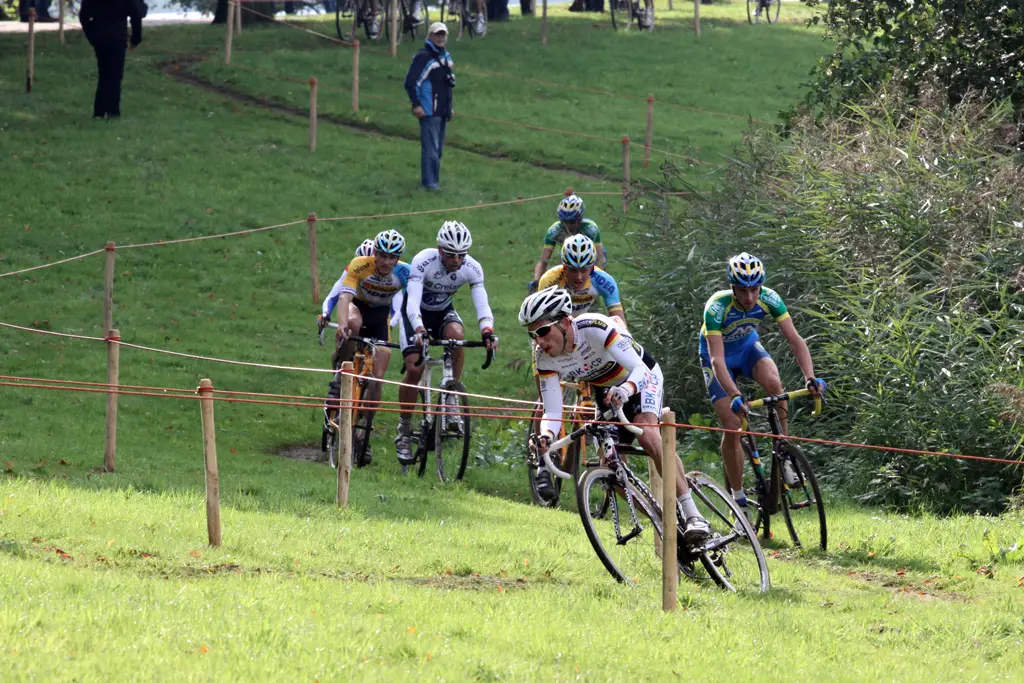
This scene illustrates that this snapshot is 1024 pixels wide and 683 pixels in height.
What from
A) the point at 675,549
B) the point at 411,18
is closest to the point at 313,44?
Result: the point at 411,18

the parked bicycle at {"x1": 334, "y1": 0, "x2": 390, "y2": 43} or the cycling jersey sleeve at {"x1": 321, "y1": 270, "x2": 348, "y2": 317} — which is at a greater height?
the parked bicycle at {"x1": 334, "y1": 0, "x2": 390, "y2": 43}

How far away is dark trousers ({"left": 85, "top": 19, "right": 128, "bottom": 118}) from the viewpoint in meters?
28.9

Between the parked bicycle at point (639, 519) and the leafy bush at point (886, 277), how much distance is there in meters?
4.00

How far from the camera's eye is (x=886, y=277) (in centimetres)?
1620

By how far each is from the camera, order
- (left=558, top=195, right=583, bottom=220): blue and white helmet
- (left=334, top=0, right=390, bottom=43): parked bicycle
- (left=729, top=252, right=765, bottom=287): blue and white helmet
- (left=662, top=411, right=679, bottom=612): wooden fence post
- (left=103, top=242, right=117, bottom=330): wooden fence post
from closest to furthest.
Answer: (left=662, top=411, right=679, bottom=612): wooden fence post
(left=729, top=252, right=765, bottom=287): blue and white helmet
(left=558, top=195, right=583, bottom=220): blue and white helmet
(left=103, top=242, right=117, bottom=330): wooden fence post
(left=334, top=0, right=390, bottom=43): parked bicycle

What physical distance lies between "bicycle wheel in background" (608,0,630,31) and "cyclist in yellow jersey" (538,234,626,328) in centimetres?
3227

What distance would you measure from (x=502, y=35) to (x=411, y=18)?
3.29m

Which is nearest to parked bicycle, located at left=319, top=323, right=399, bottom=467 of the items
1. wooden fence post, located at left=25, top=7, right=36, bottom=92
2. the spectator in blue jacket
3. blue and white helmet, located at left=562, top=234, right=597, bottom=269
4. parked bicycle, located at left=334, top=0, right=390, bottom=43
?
blue and white helmet, located at left=562, top=234, right=597, bottom=269

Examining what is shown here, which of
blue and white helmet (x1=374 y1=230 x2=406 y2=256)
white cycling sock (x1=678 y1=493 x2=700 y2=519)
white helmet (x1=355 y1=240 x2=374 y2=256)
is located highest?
blue and white helmet (x1=374 y1=230 x2=406 y2=256)

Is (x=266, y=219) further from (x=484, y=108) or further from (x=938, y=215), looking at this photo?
(x=938, y=215)

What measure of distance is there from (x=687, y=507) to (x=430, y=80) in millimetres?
18653

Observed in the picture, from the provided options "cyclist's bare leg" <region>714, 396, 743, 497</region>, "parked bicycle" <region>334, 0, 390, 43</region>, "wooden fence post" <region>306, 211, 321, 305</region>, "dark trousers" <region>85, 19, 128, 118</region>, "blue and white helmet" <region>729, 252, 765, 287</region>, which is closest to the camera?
"blue and white helmet" <region>729, 252, 765, 287</region>

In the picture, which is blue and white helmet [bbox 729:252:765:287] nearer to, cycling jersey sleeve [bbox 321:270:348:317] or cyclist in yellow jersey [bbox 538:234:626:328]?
cyclist in yellow jersey [bbox 538:234:626:328]

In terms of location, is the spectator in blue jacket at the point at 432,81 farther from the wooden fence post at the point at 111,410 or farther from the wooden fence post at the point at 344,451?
the wooden fence post at the point at 344,451
